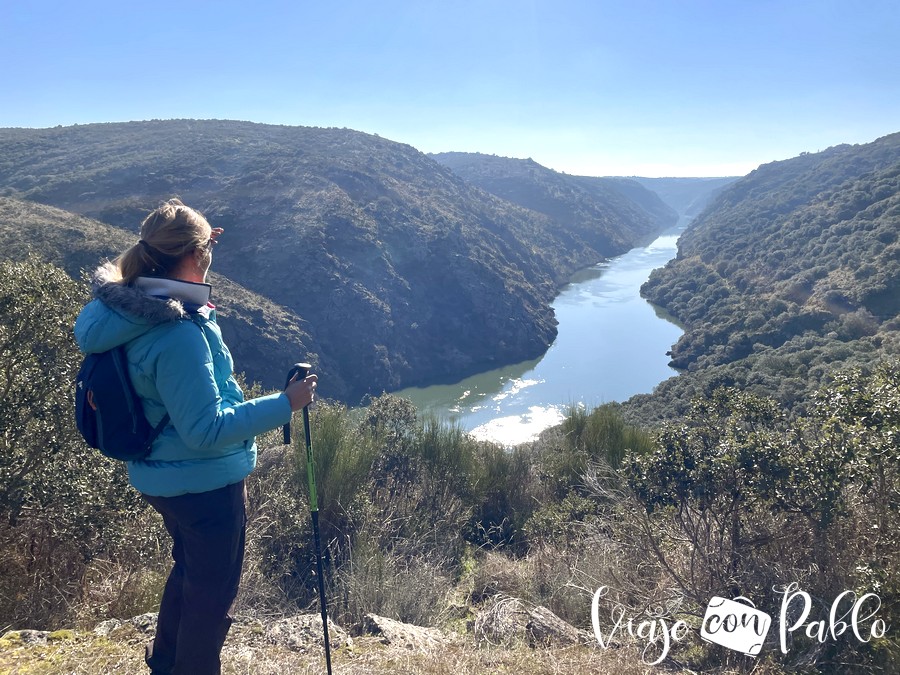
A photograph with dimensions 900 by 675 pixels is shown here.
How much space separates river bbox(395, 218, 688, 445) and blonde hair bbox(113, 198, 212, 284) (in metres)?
12.8

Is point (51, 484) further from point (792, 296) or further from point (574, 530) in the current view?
point (792, 296)

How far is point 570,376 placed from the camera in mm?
25250

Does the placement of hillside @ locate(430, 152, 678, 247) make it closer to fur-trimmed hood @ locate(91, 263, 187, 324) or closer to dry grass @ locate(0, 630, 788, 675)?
dry grass @ locate(0, 630, 788, 675)

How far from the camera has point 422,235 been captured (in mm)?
34500

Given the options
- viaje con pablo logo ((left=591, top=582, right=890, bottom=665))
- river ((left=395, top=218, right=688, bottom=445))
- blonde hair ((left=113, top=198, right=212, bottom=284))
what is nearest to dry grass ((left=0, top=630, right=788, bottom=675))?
viaje con pablo logo ((left=591, top=582, right=890, bottom=665))

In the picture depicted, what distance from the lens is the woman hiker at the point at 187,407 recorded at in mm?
1419

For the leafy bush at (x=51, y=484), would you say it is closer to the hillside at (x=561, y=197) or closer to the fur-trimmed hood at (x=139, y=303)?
the fur-trimmed hood at (x=139, y=303)

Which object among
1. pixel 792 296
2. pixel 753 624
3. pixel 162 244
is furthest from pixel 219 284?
pixel 792 296

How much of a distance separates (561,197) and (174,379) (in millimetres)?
75657

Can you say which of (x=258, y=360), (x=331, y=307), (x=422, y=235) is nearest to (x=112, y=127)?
(x=422, y=235)

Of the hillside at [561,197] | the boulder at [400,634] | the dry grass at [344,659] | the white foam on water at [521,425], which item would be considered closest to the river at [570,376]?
the white foam on water at [521,425]

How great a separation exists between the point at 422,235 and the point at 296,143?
16.5 meters

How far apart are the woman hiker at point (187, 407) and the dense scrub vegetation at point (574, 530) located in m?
1.19

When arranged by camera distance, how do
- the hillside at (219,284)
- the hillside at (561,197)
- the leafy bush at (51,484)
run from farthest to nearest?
the hillside at (561,197), the hillside at (219,284), the leafy bush at (51,484)
